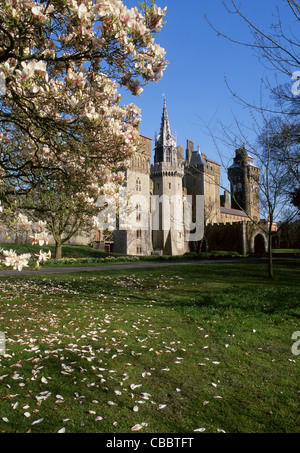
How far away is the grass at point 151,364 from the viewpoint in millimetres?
3516

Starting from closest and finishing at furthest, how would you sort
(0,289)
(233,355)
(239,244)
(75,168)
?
(233,355) → (75,168) → (0,289) → (239,244)

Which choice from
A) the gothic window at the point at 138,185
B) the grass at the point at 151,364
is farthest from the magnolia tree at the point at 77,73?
the gothic window at the point at 138,185

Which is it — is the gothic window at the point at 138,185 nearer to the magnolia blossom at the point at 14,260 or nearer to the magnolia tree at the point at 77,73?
the magnolia tree at the point at 77,73

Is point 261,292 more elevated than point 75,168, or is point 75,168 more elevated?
point 75,168

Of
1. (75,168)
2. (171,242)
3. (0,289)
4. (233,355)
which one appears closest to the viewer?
(233,355)

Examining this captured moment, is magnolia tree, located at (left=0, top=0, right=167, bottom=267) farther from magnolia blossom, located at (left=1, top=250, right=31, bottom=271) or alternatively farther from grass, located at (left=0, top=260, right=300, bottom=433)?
grass, located at (left=0, top=260, right=300, bottom=433)

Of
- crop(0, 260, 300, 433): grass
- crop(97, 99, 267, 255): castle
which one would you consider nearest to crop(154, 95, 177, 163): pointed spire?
crop(97, 99, 267, 255): castle

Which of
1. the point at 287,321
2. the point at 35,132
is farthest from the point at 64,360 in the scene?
the point at 287,321

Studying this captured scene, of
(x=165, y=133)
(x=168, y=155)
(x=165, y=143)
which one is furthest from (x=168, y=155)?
(x=165, y=133)

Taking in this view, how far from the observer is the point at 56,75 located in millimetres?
6262

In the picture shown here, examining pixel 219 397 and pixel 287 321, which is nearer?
pixel 219 397
